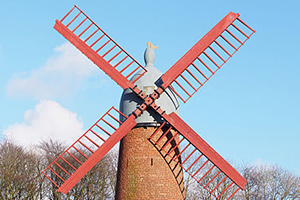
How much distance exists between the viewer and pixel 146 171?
45.9ft

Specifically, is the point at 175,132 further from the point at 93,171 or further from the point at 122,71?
the point at 93,171

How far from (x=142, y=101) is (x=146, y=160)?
6.07 feet

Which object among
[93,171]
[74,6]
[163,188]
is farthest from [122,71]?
[93,171]

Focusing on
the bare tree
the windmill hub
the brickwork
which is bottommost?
the brickwork

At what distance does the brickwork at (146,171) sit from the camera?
45.6 feet

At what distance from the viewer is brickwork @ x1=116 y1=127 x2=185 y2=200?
13914 mm

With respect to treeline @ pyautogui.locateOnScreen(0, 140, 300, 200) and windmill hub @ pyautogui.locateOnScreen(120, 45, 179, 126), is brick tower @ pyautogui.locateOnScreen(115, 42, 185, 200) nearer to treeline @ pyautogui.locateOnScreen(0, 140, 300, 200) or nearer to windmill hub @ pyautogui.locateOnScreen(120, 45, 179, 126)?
windmill hub @ pyautogui.locateOnScreen(120, 45, 179, 126)

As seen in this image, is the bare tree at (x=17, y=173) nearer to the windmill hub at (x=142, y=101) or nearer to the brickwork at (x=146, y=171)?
→ the brickwork at (x=146, y=171)

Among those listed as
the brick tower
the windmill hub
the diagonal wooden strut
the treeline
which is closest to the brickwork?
the brick tower

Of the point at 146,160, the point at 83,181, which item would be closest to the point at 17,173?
the point at 83,181

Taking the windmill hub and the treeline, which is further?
the treeline

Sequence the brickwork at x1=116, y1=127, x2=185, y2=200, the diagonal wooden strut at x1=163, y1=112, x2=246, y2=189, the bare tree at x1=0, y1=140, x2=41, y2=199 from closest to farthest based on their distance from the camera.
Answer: the brickwork at x1=116, y1=127, x2=185, y2=200 → the diagonal wooden strut at x1=163, y1=112, x2=246, y2=189 → the bare tree at x1=0, y1=140, x2=41, y2=199

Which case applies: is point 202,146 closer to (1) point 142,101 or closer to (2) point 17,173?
(1) point 142,101

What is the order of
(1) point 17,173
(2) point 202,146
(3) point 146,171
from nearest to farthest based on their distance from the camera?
1. (3) point 146,171
2. (2) point 202,146
3. (1) point 17,173
